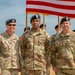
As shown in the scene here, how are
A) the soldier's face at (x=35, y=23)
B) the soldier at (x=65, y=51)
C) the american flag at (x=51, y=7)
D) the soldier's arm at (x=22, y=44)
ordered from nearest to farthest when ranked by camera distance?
1. the soldier at (x=65, y=51)
2. the soldier's face at (x=35, y=23)
3. the soldier's arm at (x=22, y=44)
4. the american flag at (x=51, y=7)

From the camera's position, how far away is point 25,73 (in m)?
9.98

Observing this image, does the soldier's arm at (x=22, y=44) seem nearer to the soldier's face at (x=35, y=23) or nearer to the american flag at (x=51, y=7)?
the soldier's face at (x=35, y=23)

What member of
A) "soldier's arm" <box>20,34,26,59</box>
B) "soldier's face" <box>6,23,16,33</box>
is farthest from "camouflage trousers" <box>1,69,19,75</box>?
"soldier's face" <box>6,23,16,33</box>

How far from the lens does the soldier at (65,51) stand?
9688 mm

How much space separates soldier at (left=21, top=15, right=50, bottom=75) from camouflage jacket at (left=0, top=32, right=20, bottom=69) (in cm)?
19

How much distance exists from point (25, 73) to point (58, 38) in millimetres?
1127

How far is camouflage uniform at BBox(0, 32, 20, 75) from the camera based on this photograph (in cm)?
988

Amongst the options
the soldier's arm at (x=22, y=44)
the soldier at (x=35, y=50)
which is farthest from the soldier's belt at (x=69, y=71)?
the soldier's arm at (x=22, y=44)

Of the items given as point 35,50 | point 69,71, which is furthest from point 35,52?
point 69,71

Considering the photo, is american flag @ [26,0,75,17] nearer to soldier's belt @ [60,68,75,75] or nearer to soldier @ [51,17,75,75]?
soldier @ [51,17,75,75]

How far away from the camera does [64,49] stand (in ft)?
31.9

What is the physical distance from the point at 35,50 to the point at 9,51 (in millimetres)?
603

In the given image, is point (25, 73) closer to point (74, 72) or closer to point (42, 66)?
point (42, 66)

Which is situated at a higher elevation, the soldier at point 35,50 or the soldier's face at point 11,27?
the soldier's face at point 11,27
